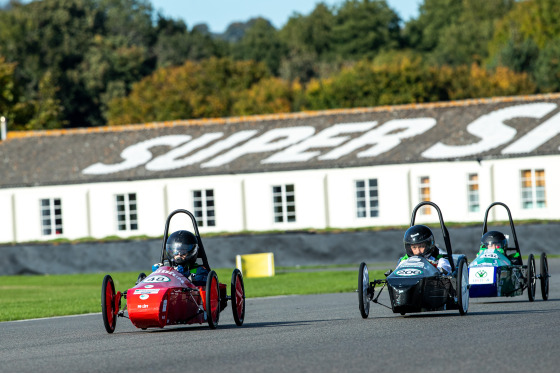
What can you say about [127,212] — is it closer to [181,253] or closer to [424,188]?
[424,188]

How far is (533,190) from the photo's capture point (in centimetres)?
4316

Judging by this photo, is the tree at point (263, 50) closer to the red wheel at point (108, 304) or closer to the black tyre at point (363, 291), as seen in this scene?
the black tyre at point (363, 291)

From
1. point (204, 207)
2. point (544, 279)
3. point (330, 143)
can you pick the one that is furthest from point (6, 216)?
point (544, 279)

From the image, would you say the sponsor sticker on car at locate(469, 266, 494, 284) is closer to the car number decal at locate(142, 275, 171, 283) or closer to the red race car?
the red race car

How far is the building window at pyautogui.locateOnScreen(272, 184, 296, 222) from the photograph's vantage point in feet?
153

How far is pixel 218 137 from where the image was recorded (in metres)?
51.3

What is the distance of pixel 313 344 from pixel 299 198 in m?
33.8

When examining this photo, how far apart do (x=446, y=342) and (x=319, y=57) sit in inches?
4251

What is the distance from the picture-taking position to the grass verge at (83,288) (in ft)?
77.7

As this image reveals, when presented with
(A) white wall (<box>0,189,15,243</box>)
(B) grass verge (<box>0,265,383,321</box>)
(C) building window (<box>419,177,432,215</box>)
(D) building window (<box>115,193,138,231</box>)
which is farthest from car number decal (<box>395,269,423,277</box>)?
(A) white wall (<box>0,189,15,243</box>)

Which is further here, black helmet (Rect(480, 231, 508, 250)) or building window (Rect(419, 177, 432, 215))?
building window (Rect(419, 177, 432, 215))

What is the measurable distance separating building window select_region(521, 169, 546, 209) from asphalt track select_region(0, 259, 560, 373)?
81.7 ft

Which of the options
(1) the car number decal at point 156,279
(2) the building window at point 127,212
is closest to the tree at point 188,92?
(2) the building window at point 127,212

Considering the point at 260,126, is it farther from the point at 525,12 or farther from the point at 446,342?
the point at 525,12
